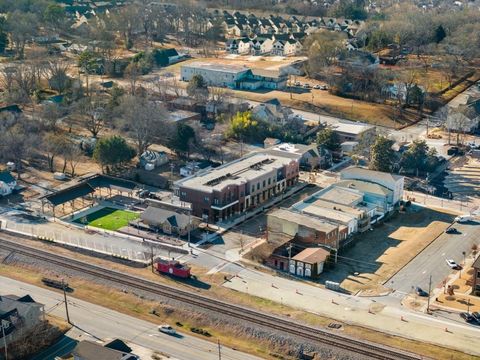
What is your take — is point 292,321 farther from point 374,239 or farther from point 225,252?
point 374,239

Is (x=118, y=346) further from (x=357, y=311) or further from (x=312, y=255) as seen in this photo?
(x=312, y=255)

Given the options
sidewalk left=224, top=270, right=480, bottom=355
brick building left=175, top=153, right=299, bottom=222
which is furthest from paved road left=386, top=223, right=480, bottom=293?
brick building left=175, top=153, right=299, bottom=222

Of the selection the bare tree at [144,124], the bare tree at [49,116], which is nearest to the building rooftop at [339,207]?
the bare tree at [144,124]

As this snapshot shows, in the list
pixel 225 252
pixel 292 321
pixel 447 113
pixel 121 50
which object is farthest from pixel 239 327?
pixel 121 50

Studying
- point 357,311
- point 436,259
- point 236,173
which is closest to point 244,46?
point 236,173

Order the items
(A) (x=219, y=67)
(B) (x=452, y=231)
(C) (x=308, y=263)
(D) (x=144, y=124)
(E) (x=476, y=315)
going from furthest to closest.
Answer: (A) (x=219, y=67) < (D) (x=144, y=124) < (B) (x=452, y=231) < (C) (x=308, y=263) < (E) (x=476, y=315)

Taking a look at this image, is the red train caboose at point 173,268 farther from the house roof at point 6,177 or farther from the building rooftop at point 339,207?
the house roof at point 6,177

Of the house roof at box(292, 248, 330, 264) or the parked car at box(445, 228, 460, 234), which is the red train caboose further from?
the parked car at box(445, 228, 460, 234)
